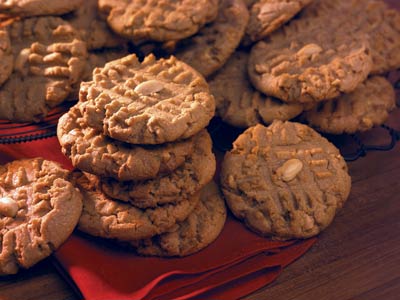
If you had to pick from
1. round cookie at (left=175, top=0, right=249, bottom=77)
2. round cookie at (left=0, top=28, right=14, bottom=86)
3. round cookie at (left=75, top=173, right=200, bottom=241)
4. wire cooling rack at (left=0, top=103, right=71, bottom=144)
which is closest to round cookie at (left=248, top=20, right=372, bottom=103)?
round cookie at (left=175, top=0, right=249, bottom=77)

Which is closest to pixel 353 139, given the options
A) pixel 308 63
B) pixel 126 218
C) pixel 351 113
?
pixel 351 113

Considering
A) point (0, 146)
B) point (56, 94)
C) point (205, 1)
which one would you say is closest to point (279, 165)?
point (205, 1)

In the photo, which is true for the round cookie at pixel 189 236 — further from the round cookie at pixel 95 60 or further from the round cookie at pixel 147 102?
the round cookie at pixel 95 60

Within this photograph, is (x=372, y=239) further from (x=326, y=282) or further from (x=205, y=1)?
(x=205, y=1)

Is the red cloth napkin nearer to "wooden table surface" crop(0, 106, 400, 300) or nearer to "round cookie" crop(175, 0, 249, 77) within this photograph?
"wooden table surface" crop(0, 106, 400, 300)

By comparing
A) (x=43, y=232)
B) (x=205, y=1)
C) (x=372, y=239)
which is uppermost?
(x=205, y=1)
